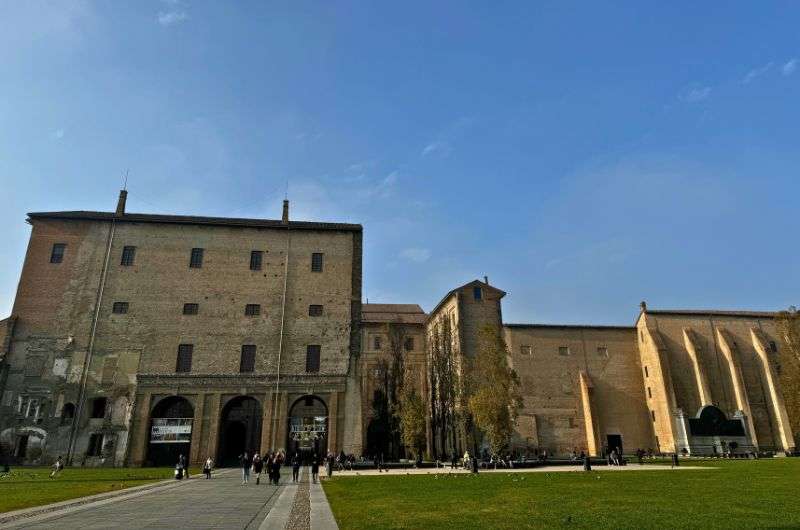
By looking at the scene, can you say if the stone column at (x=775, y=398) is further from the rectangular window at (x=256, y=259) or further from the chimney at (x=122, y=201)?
the chimney at (x=122, y=201)

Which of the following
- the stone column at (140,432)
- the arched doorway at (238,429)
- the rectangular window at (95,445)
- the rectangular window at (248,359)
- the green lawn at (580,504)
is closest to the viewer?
the green lawn at (580,504)

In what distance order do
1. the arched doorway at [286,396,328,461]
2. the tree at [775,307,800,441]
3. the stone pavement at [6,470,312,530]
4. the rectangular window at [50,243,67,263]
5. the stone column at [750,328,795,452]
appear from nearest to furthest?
the stone pavement at [6,470,312,530]
the arched doorway at [286,396,328,461]
the rectangular window at [50,243,67,263]
the tree at [775,307,800,441]
the stone column at [750,328,795,452]

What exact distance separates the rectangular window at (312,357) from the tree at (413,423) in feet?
24.1

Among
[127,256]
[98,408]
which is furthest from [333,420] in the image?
[127,256]

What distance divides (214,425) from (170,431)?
3.40 meters

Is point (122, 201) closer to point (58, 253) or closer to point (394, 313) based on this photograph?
point (58, 253)

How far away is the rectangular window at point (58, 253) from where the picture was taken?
127 ft

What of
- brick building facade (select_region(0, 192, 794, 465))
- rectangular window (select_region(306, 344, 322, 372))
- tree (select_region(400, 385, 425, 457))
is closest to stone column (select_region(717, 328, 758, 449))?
brick building facade (select_region(0, 192, 794, 465))

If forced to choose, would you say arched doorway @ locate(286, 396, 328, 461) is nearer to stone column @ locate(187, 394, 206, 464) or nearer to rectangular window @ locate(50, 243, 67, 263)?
stone column @ locate(187, 394, 206, 464)

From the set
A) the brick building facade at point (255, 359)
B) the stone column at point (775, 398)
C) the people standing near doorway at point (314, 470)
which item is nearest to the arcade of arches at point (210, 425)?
the brick building facade at point (255, 359)

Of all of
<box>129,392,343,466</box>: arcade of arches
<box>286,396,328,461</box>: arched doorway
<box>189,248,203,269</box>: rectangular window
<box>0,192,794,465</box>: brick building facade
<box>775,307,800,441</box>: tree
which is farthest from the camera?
<box>775,307,800,441</box>: tree

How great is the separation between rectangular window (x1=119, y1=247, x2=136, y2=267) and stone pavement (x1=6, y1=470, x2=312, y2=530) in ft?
87.0

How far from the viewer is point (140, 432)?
35188 millimetres

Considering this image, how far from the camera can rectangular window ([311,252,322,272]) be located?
134 ft
